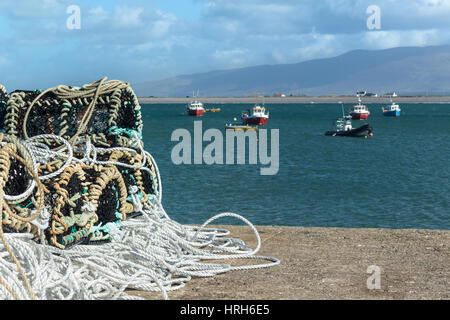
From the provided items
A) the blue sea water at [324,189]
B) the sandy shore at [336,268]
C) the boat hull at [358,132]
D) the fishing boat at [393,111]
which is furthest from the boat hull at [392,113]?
the sandy shore at [336,268]

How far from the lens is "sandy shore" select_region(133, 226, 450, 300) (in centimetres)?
467

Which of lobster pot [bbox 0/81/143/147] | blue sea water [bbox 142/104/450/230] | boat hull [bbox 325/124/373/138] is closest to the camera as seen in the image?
lobster pot [bbox 0/81/143/147]

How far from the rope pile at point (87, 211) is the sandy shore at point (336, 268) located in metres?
0.21

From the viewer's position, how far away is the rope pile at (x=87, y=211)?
4375 millimetres

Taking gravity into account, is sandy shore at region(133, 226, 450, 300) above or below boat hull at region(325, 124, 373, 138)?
above

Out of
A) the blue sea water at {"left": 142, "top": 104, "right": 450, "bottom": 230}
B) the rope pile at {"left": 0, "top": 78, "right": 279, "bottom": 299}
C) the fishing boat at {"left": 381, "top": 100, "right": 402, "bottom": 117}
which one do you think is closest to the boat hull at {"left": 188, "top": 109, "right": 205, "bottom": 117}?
the fishing boat at {"left": 381, "top": 100, "right": 402, "bottom": 117}

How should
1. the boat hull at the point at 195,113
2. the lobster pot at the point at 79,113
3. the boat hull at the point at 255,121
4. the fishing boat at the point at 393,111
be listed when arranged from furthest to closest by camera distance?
the boat hull at the point at 195,113 < the fishing boat at the point at 393,111 < the boat hull at the point at 255,121 < the lobster pot at the point at 79,113

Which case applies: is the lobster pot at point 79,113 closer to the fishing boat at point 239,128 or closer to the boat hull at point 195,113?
the fishing boat at point 239,128

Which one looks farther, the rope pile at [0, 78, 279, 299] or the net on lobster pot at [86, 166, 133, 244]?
the net on lobster pot at [86, 166, 133, 244]

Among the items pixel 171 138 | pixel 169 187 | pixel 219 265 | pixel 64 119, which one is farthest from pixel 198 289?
pixel 171 138

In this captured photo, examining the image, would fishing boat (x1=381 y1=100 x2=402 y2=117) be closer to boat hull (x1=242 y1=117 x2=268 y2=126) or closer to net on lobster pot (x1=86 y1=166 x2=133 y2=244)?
boat hull (x1=242 y1=117 x2=268 y2=126)

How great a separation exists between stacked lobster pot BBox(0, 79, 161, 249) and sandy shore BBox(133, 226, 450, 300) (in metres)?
0.84

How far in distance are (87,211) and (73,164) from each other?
41 centimetres
